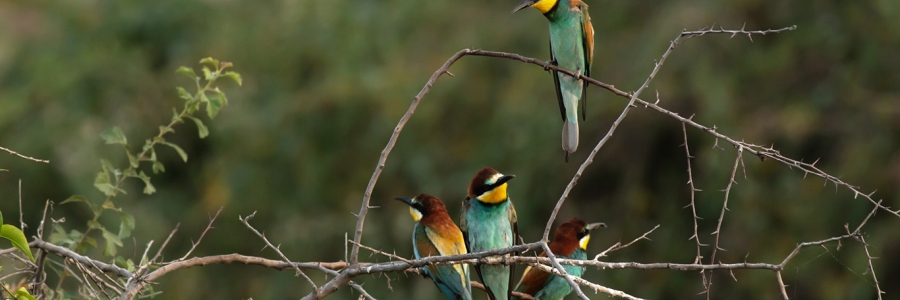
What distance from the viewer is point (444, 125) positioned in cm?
559

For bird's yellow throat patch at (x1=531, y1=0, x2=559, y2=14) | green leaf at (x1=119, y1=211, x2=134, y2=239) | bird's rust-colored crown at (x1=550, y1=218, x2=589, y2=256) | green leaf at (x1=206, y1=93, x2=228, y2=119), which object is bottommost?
bird's rust-colored crown at (x1=550, y1=218, x2=589, y2=256)

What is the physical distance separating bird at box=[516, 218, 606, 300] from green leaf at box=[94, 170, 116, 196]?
1.04 meters

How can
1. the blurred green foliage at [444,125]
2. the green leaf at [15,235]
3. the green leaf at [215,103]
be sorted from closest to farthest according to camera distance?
the green leaf at [15,235] → the green leaf at [215,103] → the blurred green foliage at [444,125]

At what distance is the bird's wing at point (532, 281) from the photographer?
8.29 feet

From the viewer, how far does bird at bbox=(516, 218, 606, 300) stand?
2512 mm

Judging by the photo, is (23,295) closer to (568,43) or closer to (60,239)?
(60,239)

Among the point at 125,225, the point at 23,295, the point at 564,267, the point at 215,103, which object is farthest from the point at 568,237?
the point at 23,295

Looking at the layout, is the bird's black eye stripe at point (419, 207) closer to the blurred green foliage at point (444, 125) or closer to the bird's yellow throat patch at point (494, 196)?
the bird's yellow throat patch at point (494, 196)

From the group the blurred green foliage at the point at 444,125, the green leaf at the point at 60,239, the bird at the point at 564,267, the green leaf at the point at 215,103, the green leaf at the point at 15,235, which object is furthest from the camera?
the blurred green foliage at the point at 444,125

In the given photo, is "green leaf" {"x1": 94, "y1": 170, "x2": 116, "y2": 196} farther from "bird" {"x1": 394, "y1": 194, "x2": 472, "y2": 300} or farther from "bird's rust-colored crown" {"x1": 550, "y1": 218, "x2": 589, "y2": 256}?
"bird's rust-colored crown" {"x1": 550, "y1": 218, "x2": 589, "y2": 256}

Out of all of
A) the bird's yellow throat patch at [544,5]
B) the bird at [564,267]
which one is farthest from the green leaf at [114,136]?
the bird's yellow throat patch at [544,5]

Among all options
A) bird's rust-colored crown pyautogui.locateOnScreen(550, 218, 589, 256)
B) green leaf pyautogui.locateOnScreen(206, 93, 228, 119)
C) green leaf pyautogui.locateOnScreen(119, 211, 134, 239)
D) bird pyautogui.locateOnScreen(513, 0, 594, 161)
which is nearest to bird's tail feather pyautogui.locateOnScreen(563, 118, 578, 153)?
bird pyautogui.locateOnScreen(513, 0, 594, 161)

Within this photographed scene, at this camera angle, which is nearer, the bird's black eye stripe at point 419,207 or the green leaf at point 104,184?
the green leaf at point 104,184

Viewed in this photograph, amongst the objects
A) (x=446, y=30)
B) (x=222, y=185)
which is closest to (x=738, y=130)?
(x=446, y=30)
